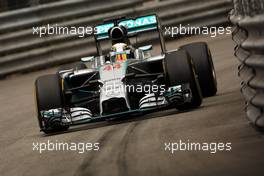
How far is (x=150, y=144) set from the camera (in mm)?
8023

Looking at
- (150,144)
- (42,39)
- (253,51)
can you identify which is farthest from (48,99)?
(42,39)

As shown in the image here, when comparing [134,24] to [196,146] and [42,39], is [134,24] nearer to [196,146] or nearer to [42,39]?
[196,146]

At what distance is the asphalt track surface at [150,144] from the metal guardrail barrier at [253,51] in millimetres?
213

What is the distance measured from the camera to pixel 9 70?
19391 mm

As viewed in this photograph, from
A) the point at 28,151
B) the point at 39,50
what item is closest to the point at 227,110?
the point at 28,151

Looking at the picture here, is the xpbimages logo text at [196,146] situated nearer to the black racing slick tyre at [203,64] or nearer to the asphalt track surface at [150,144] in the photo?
the asphalt track surface at [150,144]

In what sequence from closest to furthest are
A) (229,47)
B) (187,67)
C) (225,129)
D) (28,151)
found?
1. (225,129)
2. (28,151)
3. (187,67)
4. (229,47)

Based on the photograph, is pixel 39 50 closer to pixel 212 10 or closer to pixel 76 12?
pixel 76 12

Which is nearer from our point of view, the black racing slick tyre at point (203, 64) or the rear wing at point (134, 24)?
the black racing slick tyre at point (203, 64)

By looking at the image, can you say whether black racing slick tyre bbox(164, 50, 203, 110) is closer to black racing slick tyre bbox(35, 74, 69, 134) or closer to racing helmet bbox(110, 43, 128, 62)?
racing helmet bbox(110, 43, 128, 62)

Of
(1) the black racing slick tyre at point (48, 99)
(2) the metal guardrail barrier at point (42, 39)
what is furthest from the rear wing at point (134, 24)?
(2) the metal guardrail barrier at point (42, 39)

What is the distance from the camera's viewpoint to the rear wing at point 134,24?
1221cm

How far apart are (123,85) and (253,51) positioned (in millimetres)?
3614

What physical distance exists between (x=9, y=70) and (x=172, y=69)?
31.1 feet
